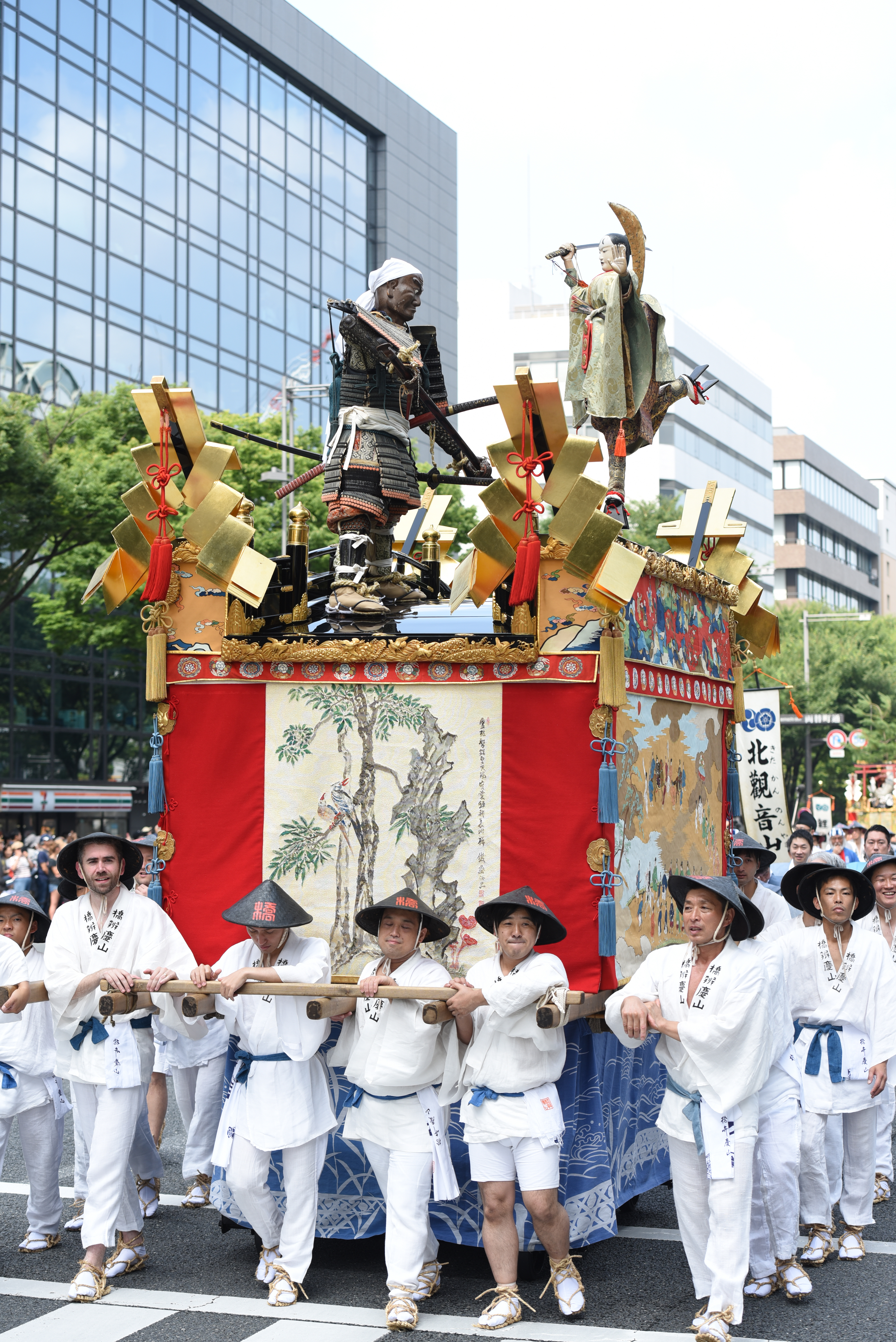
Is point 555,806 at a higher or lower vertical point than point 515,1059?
higher

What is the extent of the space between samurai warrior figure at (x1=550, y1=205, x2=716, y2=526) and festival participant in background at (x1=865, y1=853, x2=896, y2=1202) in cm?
256

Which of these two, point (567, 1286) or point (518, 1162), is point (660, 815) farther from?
point (567, 1286)

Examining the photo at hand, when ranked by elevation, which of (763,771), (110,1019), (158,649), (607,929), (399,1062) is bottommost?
(399,1062)

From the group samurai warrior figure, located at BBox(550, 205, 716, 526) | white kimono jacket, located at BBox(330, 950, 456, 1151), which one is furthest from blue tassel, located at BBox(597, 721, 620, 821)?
samurai warrior figure, located at BBox(550, 205, 716, 526)

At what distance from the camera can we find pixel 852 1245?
22.2ft

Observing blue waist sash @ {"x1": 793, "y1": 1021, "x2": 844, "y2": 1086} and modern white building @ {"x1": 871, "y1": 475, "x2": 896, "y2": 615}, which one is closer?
blue waist sash @ {"x1": 793, "y1": 1021, "x2": 844, "y2": 1086}

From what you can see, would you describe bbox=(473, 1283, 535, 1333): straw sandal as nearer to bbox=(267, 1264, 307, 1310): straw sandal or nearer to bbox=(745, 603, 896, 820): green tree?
bbox=(267, 1264, 307, 1310): straw sandal

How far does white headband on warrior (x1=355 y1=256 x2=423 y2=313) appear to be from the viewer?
7613mm

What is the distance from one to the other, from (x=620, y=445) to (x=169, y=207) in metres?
28.8

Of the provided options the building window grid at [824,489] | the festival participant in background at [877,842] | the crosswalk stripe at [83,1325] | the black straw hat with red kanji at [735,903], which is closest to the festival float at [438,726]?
the black straw hat with red kanji at [735,903]

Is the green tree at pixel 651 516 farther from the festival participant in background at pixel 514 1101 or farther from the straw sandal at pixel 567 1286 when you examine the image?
the straw sandal at pixel 567 1286

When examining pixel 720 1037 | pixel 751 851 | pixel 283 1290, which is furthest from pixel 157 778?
pixel 751 851

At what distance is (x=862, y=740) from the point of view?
1412 inches

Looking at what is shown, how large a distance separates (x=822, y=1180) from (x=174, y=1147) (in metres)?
4.21
